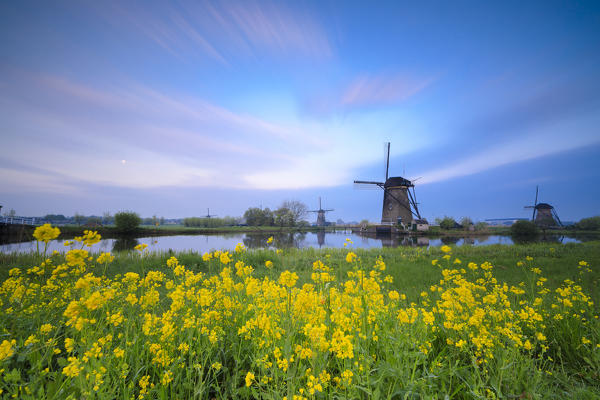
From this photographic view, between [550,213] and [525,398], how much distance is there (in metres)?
84.7

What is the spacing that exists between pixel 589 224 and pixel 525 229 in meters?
34.0

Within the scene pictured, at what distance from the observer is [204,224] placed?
7662 cm

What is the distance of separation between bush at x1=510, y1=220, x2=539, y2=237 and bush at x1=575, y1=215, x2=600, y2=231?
98.5 feet

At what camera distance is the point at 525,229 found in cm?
4016

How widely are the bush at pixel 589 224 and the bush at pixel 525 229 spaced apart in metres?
30.0

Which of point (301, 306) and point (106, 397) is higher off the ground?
point (301, 306)

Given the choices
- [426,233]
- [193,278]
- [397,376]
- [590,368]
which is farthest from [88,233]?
[426,233]

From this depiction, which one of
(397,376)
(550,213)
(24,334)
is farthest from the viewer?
(550,213)

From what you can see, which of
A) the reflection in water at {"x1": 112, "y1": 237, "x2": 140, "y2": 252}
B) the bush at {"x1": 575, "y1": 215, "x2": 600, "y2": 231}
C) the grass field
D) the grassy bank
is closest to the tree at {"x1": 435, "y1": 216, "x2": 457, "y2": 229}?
the bush at {"x1": 575, "y1": 215, "x2": 600, "y2": 231}

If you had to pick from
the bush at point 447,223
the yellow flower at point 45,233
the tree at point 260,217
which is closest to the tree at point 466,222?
the bush at point 447,223

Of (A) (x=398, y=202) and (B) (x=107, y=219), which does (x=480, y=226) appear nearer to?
(A) (x=398, y=202)

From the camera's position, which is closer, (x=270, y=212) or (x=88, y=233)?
(x=88, y=233)

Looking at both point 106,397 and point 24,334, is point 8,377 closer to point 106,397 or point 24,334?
point 106,397

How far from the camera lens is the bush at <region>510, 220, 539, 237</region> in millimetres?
40000
